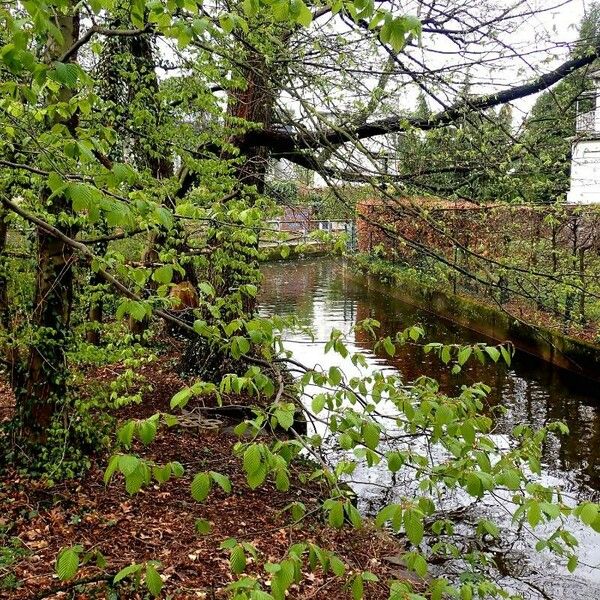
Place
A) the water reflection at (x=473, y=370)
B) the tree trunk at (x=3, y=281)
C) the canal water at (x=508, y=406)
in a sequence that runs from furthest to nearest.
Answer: the water reflection at (x=473, y=370) < the canal water at (x=508, y=406) < the tree trunk at (x=3, y=281)

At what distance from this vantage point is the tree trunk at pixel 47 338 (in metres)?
4.30

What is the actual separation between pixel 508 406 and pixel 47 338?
6.32 meters

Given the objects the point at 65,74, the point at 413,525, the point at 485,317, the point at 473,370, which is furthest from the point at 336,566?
the point at 485,317

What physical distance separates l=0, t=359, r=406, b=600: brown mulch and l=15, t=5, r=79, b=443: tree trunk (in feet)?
1.56

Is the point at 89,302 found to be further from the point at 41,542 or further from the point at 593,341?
the point at 593,341

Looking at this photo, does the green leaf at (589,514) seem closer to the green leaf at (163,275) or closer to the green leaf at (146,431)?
the green leaf at (146,431)

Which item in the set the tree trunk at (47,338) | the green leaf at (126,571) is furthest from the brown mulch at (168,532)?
the green leaf at (126,571)

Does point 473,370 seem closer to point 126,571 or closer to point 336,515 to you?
point 336,515

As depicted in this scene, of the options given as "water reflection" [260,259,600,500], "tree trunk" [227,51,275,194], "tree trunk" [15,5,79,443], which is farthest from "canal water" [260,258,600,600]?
"tree trunk" [227,51,275,194]

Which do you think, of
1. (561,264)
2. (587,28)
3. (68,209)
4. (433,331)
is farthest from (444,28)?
(433,331)

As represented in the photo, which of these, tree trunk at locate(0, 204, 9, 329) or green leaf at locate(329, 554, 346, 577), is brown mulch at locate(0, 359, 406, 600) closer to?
tree trunk at locate(0, 204, 9, 329)

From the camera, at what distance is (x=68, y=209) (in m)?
4.24

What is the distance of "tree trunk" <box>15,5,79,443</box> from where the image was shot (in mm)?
4305

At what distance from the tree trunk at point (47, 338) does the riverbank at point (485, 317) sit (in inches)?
145
